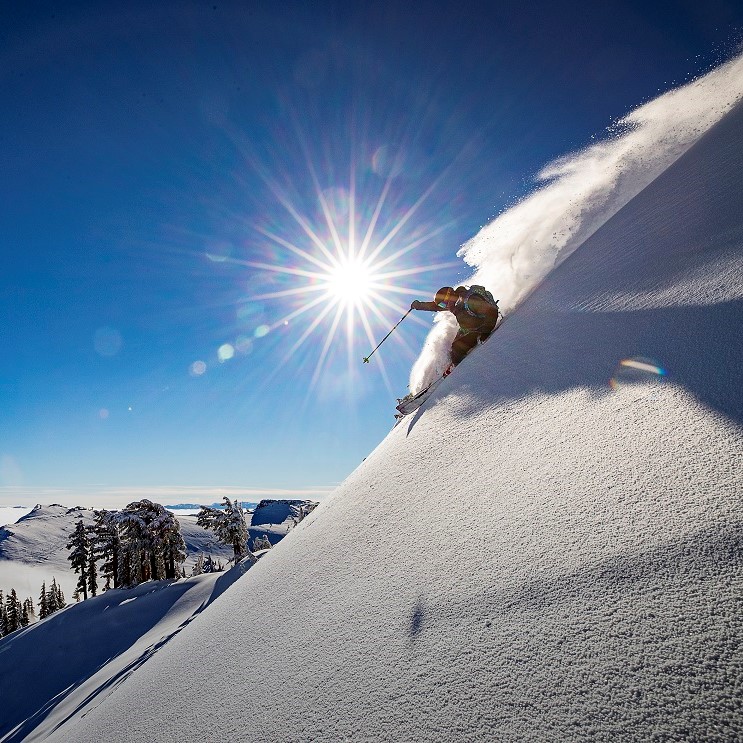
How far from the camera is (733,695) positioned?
113 cm

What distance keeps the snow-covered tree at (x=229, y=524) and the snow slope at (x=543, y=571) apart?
121ft

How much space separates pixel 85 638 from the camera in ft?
62.8

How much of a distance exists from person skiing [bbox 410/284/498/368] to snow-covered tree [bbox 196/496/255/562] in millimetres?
35564

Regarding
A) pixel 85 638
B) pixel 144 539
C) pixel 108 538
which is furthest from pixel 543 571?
pixel 108 538

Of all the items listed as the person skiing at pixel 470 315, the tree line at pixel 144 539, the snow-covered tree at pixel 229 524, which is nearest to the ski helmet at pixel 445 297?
the person skiing at pixel 470 315

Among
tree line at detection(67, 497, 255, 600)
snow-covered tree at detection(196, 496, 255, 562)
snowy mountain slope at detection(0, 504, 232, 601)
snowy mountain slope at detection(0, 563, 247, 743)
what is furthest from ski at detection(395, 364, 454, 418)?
snowy mountain slope at detection(0, 504, 232, 601)

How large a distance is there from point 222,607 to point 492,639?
3.69 m

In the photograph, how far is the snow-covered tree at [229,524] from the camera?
36750mm

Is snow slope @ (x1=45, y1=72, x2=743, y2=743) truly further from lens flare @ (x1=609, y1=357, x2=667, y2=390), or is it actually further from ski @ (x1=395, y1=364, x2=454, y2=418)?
ski @ (x1=395, y1=364, x2=454, y2=418)

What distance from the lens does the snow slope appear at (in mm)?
1373

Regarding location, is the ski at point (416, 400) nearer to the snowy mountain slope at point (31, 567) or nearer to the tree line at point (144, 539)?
the tree line at point (144, 539)

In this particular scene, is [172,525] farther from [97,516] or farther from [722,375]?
[722,375]

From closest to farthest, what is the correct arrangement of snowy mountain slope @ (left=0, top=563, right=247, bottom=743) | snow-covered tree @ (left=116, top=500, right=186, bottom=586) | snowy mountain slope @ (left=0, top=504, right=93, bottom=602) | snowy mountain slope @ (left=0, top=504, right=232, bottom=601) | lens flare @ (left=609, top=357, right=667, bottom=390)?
lens flare @ (left=609, top=357, right=667, bottom=390) < snowy mountain slope @ (left=0, top=563, right=247, bottom=743) < snow-covered tree @ (left=116, top=500, right=186, bottom=586) < snowy mountain slope @ (left=0, top=504, right=93, bottom=602) < snowy mountain slope @ (left=0, top=504, right=232, bottom=601)

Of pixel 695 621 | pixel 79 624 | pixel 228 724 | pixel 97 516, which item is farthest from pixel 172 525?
pixel 695 621
